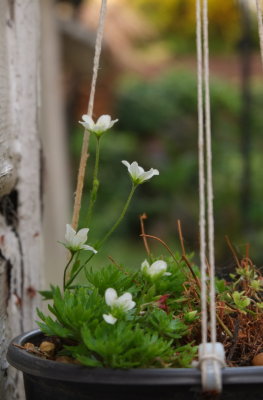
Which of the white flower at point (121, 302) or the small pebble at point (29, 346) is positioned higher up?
the white flower at point (121, 302)

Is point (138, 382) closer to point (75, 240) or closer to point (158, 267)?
point (158, 267)

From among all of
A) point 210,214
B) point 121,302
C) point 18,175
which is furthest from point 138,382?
point 18,175

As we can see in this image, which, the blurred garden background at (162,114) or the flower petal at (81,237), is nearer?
the flower petal at (81,237)

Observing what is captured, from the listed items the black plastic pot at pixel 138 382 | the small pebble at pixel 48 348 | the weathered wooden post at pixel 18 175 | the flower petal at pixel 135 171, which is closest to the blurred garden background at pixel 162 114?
the weathered wooden post at pixel 18 175

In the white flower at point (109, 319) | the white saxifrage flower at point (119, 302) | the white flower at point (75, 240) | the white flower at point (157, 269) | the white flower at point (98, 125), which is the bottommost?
the white flower at point (109, 319)

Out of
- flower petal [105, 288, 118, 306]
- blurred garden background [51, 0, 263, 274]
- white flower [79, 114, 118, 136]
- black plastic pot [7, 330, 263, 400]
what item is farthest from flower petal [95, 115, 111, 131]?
blurred garden background [51, 0, 263, 274]

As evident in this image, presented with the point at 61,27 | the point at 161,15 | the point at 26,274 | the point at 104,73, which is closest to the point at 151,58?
the point at 161,15

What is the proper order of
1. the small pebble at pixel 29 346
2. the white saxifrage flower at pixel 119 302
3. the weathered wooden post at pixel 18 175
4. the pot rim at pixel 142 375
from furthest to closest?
the weathered wooden post at pixel 18 175
the small pebble at pixel 29 346
the white saxifrage flower at pixel 119 302
the pot rim at pixel 142 375

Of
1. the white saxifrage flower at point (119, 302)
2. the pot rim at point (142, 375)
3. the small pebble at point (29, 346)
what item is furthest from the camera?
the small pebble at point (29, 346)

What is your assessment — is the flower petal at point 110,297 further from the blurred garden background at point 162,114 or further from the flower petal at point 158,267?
the blurred garden background at point 162,114
